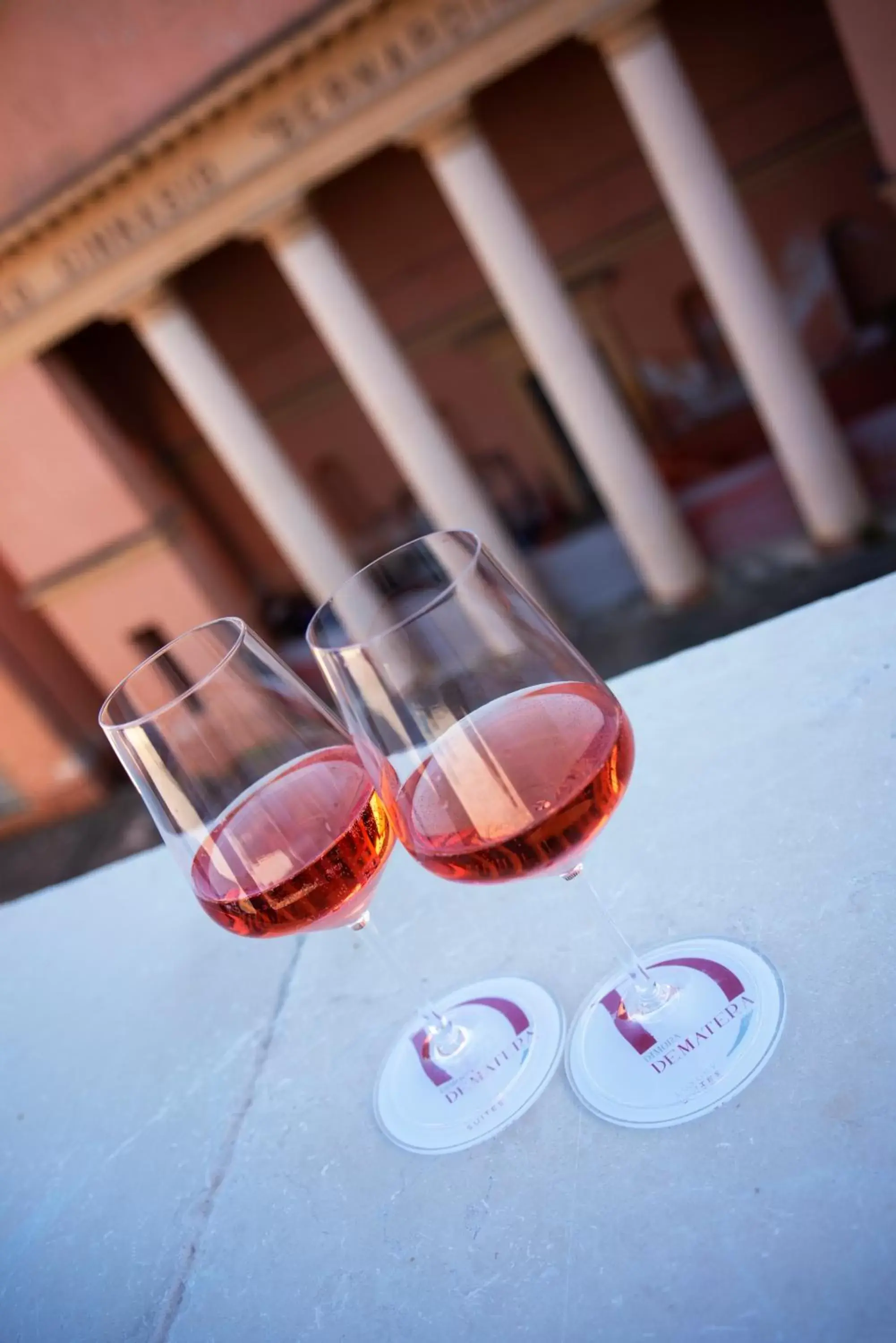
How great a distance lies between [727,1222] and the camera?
476mm

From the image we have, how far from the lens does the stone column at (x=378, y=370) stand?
739 cm

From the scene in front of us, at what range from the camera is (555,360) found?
7453 mm

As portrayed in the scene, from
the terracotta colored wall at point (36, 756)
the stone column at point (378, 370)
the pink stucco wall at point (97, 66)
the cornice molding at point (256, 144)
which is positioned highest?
the pink stucco wall at point (97, 66)

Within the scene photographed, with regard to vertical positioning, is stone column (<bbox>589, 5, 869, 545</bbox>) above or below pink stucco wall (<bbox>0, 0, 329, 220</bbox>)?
below

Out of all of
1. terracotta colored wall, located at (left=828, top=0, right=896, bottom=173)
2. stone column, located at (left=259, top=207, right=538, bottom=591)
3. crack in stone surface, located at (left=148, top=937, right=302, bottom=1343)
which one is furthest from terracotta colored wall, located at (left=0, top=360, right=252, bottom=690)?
crack in stone surface, located at (left=148, top=937, right=302, bottom=1343)

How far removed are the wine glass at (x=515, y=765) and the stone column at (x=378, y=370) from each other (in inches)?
281

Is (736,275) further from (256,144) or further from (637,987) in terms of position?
(637,987)

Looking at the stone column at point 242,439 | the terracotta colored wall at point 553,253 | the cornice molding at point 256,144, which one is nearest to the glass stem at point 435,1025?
the cornice molding at point 256,144

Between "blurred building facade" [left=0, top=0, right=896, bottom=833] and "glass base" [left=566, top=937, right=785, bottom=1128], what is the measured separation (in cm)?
699

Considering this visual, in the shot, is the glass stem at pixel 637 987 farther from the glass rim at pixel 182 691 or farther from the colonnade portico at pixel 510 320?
the colonnade portico at pixel 510 320

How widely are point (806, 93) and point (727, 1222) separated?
9064mm

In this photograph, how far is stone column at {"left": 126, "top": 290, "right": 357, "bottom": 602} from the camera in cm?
775

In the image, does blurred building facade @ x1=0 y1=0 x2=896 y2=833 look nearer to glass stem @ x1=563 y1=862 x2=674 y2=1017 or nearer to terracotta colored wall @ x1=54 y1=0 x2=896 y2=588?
terracotta colored wall @ x1=54 y1=0 x2=896 y2=588

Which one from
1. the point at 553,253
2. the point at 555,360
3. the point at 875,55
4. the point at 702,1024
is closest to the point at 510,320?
the point at 553,253
